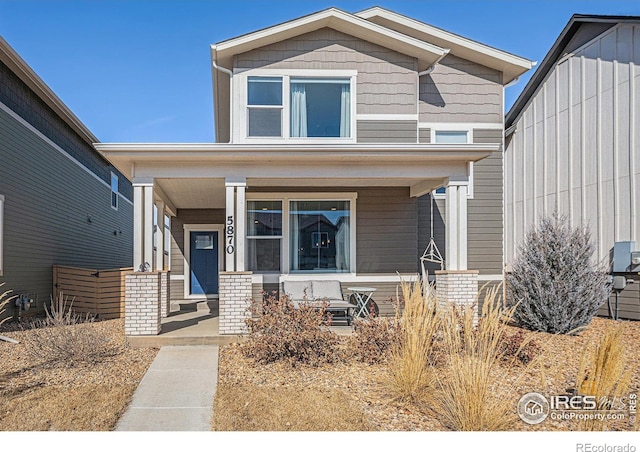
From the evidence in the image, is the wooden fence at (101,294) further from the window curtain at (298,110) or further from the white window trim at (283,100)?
the window curtain at (298,110)

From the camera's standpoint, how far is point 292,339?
667 centimetres

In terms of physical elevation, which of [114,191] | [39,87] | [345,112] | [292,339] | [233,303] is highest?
[39,87]

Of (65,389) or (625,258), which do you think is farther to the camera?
(625,258)

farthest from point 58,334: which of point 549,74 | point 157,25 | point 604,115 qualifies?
point 549,74

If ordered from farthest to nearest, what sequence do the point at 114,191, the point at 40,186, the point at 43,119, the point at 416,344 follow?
the point at 114,191
the point at 43,119
the point at 40,186
the point at 416,344

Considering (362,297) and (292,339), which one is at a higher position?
(362,297)

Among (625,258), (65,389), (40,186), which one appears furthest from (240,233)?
(625,258)

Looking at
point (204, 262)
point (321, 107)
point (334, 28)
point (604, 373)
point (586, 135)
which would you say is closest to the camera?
point (604, 373)

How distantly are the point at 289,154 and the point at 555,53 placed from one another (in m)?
8.98

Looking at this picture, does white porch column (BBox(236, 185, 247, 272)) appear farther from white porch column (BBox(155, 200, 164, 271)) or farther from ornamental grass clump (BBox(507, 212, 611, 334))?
ornamental grass clump (BBox(507, 212, 611, 334))

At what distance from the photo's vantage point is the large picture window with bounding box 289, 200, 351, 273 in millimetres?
10688

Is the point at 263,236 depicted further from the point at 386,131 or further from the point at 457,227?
the point at 457,227

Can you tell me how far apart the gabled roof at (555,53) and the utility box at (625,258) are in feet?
15.6

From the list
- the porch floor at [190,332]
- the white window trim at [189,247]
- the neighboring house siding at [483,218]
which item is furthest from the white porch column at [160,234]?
the neighboring house siding at [483,218]
